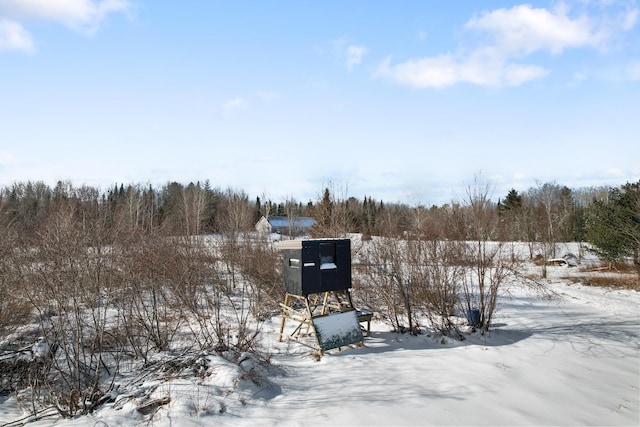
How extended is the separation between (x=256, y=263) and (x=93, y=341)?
7.57 meters

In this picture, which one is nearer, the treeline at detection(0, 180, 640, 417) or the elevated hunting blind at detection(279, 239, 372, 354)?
the treeline at detection(0, 180, 640, 417)

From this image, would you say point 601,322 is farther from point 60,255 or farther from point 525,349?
point 60,255

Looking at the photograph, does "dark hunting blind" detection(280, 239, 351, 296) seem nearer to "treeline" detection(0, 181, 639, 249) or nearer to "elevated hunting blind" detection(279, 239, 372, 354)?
"elevated hunting blind" detection(279, 239, 372, 354)

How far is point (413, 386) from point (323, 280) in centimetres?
281

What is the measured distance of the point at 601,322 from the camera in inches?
404

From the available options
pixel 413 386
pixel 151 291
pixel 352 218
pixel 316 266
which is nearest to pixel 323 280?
pixel 316 266

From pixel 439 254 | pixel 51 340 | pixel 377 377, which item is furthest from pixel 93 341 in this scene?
pixel 439 254

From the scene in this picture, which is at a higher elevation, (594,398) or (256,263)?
(256,263)

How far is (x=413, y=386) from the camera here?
550 centimetres

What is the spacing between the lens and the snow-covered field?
4.55m

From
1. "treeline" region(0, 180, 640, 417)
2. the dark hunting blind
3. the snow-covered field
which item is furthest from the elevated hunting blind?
"treeline" region(0, 180, 640, 417)

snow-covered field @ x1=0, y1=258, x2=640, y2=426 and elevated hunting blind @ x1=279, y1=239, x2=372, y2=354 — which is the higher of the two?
elevated hunting blind @ x1=279, y1=239, x2=372, y2=354

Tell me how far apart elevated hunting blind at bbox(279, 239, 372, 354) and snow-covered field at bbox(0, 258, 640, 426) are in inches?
14.1

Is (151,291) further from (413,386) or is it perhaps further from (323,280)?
(413,386)
